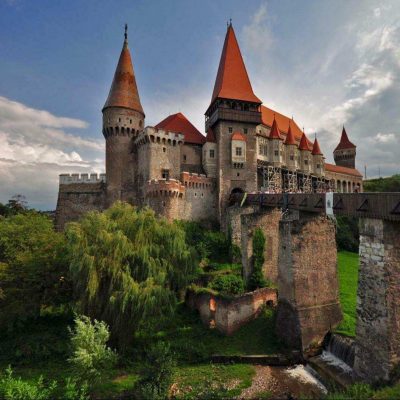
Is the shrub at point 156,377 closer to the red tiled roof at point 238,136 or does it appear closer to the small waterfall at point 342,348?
the small waterfall at point 342,348

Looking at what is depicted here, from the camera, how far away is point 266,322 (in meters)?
16.9

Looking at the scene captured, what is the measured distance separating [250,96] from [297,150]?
44.7ft

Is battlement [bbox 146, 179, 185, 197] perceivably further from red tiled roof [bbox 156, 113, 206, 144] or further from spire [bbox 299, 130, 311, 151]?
spire [bbox 299, 130, 311, 151]

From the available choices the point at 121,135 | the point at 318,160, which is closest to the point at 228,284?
the point at 121,135

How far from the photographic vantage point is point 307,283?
1505cm

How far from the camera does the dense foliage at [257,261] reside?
837 inches

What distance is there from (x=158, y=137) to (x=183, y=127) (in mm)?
5232

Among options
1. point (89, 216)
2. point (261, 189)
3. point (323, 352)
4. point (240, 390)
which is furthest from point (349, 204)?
point (261, 189)

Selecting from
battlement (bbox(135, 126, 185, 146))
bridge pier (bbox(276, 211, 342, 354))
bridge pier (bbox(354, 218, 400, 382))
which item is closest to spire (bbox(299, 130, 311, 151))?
battlement (bbox(135, 126, 185, 146))

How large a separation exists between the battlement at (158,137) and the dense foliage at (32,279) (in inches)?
546

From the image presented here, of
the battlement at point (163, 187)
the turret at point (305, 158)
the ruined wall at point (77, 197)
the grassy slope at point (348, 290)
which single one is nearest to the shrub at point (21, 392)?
the grassy slope at point (348, 290)

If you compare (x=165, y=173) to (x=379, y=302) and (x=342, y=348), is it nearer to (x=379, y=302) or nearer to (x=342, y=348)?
(x=342, y=348)

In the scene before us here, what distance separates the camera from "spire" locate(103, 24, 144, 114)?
3044 centimetres

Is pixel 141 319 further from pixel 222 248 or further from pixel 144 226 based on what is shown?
pixel 222 248
